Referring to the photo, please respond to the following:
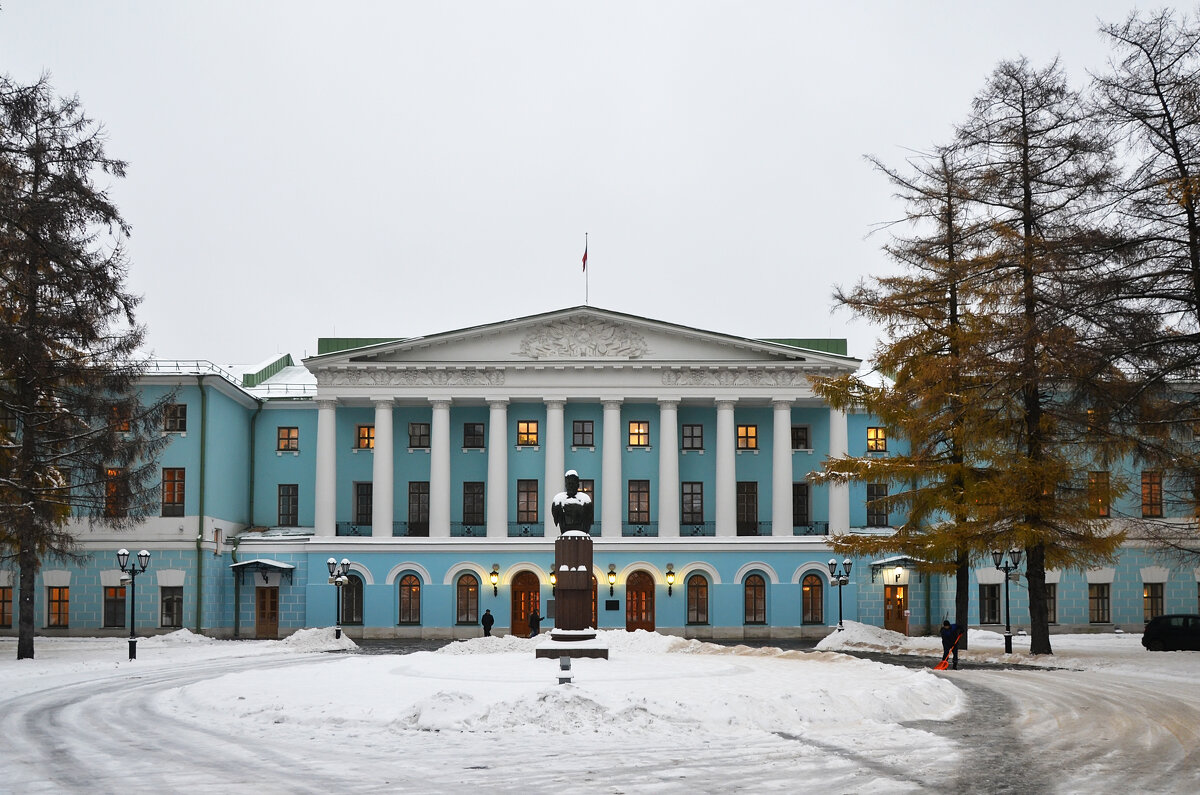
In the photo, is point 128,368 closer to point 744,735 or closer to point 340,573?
point 340,573

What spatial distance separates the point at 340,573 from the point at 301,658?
28.4 feet

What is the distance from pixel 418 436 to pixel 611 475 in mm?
9129

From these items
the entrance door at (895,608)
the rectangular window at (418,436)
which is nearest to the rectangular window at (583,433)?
the rectangular window at (418,436)

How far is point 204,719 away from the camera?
62.1 feet

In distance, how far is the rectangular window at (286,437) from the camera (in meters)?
54.8

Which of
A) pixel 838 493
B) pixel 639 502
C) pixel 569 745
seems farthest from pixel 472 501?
pixel 569 745

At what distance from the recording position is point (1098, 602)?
50.5 m

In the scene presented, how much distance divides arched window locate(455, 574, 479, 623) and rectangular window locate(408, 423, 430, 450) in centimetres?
652

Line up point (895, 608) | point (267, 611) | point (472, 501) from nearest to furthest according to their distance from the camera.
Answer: point (267, 611) → point (895, 608) → point (472, 501)

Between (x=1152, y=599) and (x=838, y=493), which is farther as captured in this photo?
(x=838, y=493)

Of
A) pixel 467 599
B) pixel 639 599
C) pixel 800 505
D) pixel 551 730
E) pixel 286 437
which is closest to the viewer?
pixel 551 730

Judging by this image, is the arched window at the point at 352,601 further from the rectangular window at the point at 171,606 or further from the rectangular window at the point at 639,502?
the rectangular window at the point at 639,502

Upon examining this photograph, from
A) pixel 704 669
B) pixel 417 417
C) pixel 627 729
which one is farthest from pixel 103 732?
pixel 417 417

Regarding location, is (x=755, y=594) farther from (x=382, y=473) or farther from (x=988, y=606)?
(x=382, y=473)
